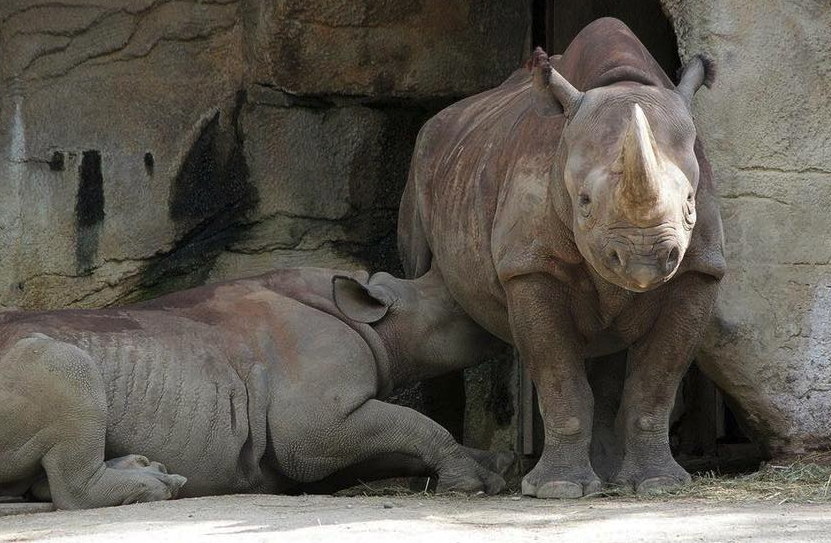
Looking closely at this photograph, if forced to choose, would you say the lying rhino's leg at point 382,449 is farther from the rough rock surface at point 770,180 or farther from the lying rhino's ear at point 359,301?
the rough rock surface at point 770,180

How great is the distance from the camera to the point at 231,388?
8.41 metres

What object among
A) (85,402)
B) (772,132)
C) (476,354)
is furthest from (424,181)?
(85,402)

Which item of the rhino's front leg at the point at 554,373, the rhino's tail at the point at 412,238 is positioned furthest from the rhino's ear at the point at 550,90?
the rhino's tail at the point at 412,238

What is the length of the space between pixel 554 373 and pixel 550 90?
1110 millimetres

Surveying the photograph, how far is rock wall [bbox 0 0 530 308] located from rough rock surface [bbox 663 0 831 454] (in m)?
2.17

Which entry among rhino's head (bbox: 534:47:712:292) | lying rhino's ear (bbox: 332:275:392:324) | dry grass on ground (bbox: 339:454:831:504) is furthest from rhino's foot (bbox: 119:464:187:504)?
rhino's head (bbox: 534:47:712:292)

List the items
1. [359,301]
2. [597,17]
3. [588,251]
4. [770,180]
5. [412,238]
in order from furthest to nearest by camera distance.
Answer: [597,17] → [412,238] → [359,301] → [770,180] → [588,251]

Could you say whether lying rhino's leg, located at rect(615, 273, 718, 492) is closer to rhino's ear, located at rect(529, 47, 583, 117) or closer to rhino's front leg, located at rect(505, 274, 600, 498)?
rhino's front leg, located at rect(505, 274, 600, 498)

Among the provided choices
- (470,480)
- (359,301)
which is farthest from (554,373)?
(359,301)

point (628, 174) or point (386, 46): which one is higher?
point (386, 46)

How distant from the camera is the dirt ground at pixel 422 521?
620 centimetres

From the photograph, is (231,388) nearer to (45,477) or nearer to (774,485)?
(45,477)


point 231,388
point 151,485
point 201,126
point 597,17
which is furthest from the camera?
point 597,17

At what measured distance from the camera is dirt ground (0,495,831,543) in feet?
20.3
